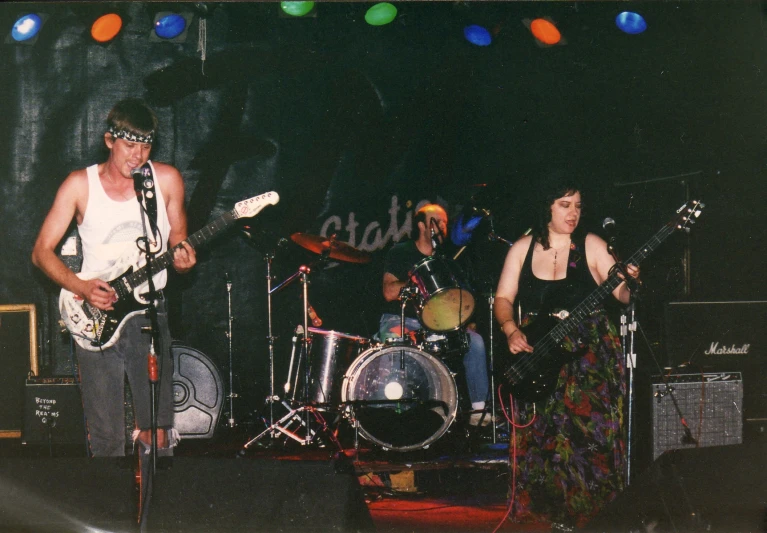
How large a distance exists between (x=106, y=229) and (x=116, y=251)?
142 millimetres

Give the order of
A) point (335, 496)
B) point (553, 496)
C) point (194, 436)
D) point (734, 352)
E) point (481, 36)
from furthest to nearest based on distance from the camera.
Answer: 1. point (481, 36)
2. point (194, 436)
3. point (734, 352)
4. point (553, 496)
5. point (335, 496)

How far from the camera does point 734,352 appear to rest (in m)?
→ 5.14

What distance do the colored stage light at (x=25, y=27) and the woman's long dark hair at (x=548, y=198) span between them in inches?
185

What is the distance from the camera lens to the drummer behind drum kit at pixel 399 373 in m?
5.56

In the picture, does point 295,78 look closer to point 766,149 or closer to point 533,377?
point 533,377

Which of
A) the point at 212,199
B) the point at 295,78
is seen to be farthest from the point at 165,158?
the point at 295,78

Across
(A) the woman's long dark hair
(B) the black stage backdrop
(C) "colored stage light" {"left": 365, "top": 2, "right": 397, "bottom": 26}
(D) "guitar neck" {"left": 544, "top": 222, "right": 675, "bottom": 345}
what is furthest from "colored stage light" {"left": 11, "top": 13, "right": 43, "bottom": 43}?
(D) "guitar neck" {"left": 544, "top": 222, "right": 675, "bottom": 345}

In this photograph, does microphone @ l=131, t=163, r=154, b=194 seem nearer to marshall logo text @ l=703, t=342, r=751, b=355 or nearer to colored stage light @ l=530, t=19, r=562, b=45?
marshall logo text @ l=703, t=342, r=751, b=355

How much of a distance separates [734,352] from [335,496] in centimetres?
331

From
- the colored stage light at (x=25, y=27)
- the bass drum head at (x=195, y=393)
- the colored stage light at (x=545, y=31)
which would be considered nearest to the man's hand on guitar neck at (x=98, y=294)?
the bass drum head at (x=195, y=393)

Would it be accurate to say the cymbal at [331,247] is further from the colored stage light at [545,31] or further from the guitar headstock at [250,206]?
the colored stage light at [545,31]

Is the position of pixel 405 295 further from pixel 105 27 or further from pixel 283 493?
pixel 105 27

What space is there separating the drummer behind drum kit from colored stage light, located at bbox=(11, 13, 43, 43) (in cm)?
302

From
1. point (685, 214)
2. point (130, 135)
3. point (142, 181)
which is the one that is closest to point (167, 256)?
point (130, 135)
